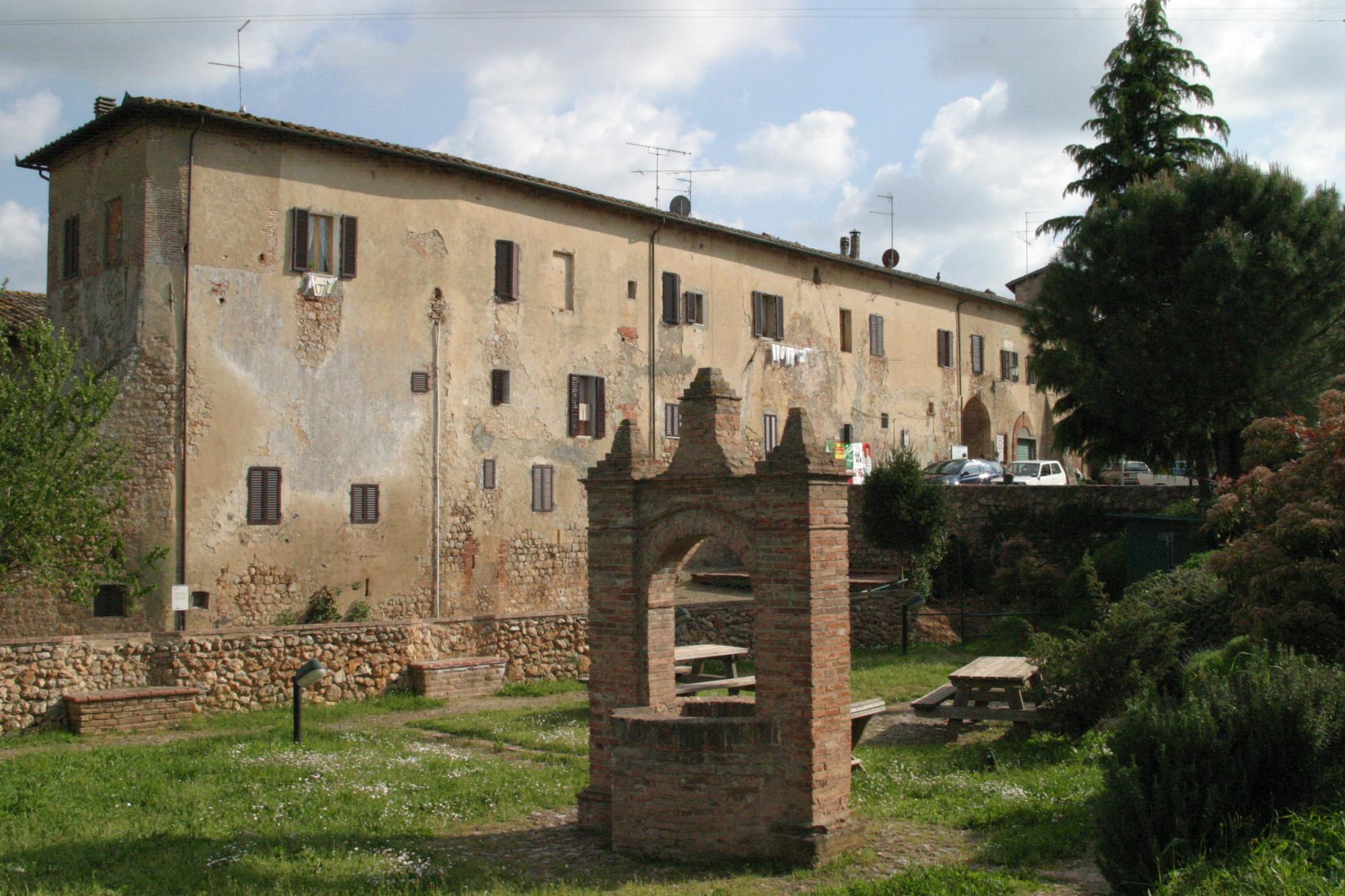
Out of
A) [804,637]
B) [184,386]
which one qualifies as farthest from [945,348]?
[804,637]

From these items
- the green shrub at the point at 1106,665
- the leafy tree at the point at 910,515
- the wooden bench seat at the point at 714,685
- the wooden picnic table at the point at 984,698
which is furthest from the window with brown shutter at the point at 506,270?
the green shrub at the point at 1106,665

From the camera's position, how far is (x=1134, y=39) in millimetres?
29531

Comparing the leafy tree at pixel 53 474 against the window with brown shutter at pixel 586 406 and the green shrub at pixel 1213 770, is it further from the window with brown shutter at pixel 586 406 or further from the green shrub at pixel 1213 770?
the green shrub at pixel 1213 770

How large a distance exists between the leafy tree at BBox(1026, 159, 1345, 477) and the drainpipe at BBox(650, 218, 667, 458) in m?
9.52

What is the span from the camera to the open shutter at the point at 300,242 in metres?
22.0

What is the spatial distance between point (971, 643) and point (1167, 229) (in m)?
10.5

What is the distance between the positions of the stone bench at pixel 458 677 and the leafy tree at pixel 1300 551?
10578 millimetres

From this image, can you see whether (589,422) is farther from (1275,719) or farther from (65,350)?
(1275,719)

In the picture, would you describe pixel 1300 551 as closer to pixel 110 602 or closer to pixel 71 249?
pixel 110 602

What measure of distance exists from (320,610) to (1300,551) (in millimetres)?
16568

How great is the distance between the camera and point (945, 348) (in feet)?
125

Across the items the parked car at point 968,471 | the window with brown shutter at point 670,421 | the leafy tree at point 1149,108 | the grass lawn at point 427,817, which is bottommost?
the grass lawn at point 427,817

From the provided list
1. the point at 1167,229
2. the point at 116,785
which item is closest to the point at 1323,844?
the point at 116,785

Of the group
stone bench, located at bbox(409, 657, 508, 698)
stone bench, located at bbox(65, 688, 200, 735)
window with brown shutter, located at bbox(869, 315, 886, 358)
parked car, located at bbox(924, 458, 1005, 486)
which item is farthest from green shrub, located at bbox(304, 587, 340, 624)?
window with brown shutter, located at bbox(869, 315, 886, 358)
